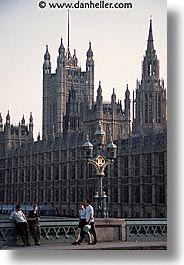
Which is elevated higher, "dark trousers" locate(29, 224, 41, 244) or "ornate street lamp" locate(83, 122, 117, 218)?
"ornate street lamp" locate(83, 122, 117, 218)

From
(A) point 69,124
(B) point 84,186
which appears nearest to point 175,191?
(B) point 84,186

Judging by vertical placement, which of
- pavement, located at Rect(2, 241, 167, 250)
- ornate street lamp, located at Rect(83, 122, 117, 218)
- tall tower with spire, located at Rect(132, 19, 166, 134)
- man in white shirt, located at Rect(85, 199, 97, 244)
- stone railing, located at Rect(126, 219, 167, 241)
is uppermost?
tall tower with spire, located at Rect(132, 19, 166, 134)

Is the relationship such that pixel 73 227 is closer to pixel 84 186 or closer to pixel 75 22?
pixel 75 22

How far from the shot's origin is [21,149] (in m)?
18.5

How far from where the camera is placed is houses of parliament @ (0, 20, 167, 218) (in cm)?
1396

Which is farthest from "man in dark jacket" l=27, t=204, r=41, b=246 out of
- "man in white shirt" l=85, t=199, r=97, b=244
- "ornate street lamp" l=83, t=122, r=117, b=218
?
"ornate street lamp" l=83, t=122, r=117, b=218

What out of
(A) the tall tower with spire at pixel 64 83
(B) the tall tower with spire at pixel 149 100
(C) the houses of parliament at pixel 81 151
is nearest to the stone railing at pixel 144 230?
(B) the tall tower with spire at pixel 149 100

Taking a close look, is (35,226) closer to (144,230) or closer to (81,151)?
(144,230)

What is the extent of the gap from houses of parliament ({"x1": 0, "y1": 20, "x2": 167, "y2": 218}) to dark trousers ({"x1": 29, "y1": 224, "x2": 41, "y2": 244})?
3.00 m

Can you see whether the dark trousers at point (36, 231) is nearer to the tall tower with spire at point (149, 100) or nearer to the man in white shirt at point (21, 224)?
the man in white shirt at point (21, 224)

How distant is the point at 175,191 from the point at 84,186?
29.7 feet

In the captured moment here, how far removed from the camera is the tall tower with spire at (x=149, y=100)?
429 inches

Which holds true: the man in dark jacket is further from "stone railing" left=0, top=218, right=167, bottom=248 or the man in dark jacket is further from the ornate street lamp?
the ornate street lamp

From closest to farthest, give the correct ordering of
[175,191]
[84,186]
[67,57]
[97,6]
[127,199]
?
[175,191] < [97,6] < [67,57] < [127,199] < [84,186]
